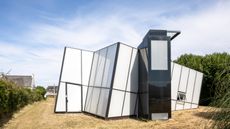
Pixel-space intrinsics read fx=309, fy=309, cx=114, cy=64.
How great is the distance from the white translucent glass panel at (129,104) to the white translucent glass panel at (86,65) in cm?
454

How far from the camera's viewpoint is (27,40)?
1906 cm

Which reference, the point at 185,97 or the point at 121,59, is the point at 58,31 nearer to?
the point at 121,59

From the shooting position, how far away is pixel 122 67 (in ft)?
51.2

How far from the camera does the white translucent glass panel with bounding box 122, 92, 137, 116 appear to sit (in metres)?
15.7

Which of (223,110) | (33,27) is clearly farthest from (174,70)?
(223,110)

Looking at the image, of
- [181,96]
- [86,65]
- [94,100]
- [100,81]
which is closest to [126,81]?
[100,81]

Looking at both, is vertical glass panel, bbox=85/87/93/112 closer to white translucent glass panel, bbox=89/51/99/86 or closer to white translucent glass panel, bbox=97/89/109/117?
white translucent glass panel, bbox=89/51/99/86

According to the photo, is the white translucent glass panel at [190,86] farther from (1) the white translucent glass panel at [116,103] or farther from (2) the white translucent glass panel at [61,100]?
(2) the white translucent glass panel at [61,100]

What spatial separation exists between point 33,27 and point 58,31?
173cm

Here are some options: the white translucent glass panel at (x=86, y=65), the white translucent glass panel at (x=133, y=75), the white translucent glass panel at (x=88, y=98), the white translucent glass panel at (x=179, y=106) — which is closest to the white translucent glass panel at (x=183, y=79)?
the white translucent glass panel at (x=179, y=106)

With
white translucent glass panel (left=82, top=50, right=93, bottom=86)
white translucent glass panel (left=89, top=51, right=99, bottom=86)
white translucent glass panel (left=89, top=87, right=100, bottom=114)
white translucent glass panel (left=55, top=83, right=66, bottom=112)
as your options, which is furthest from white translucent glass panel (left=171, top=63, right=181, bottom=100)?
white translucent glass panel (left=55, top=83, right=66, bottom=112)

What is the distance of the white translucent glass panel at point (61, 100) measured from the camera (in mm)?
18359

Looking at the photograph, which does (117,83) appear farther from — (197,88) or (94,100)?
(197,88)

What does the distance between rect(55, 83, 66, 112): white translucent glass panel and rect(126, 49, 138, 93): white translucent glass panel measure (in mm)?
4646
